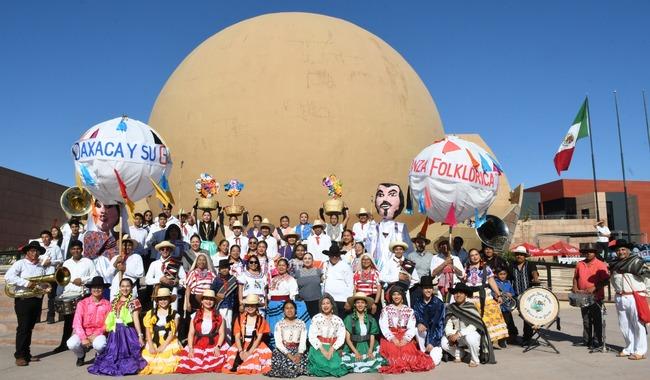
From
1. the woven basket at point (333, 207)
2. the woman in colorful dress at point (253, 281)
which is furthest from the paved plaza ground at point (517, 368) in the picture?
the woven basket at point (333, 207)

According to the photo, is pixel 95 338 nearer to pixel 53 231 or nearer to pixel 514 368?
pixel 53 231

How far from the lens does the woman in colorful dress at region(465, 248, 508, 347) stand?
6.79 m

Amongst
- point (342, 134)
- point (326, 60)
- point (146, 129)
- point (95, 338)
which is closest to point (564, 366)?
point (95, 338)

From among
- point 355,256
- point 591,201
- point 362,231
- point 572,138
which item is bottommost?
point 355,256

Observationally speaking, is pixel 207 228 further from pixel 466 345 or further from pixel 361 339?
pixel 466 345

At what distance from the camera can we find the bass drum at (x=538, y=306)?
22.1ft

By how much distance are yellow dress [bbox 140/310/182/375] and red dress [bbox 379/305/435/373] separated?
235 cm

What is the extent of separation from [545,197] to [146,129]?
51.5 metres

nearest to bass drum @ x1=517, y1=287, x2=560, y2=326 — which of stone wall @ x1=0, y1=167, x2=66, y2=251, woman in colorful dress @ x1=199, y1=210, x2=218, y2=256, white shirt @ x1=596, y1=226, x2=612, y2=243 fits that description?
woman in colorful dress @ x1=199, y1=210, x2=218, y2=256

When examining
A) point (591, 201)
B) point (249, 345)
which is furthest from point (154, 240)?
point (591, 201)

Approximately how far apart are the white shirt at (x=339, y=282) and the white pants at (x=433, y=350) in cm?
100

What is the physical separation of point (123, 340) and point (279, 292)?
1.87 meters

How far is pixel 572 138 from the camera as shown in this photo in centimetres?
1026

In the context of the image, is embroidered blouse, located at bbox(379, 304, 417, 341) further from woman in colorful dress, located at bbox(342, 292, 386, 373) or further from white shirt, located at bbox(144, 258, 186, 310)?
white shirt, located at bbox(144, 258, 186, 310)
